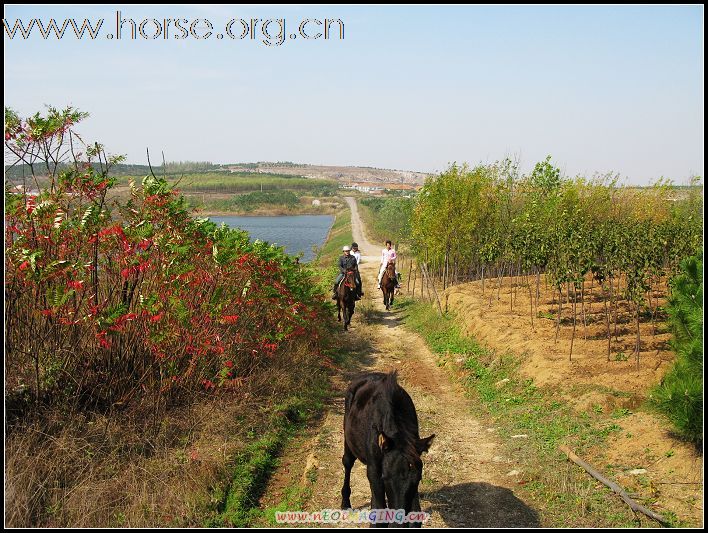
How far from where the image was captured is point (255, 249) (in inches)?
504

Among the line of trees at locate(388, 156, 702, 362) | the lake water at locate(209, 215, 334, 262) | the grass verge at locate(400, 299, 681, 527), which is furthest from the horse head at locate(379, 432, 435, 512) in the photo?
the lake water at locate(209, 215, 334, 262)

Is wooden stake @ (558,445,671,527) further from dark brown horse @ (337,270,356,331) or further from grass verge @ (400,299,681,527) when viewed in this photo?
dark brown horse @ (337,270,356,331)

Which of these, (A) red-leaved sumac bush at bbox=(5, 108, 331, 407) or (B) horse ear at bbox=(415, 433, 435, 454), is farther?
(A) red-leaved sumac bush at bbox=(5, 108, 331, 407)

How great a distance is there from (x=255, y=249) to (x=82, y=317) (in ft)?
17.3

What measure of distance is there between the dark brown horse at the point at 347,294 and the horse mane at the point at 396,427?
1099 centimetres

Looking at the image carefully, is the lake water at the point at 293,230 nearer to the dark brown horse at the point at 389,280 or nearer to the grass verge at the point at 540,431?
the dark brown horse at the point at 389,280

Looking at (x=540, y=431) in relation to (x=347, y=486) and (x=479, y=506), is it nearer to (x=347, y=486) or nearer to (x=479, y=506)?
(x=479, y=506)

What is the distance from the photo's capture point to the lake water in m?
57.2

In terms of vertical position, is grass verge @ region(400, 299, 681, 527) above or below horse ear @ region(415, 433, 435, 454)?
below

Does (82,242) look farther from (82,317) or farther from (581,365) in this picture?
(581,365)

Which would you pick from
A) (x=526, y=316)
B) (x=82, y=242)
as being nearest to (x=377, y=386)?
(x=82, y=242)

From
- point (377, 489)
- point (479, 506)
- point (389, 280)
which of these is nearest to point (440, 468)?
point (479, 506)

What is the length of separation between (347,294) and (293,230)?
214ft

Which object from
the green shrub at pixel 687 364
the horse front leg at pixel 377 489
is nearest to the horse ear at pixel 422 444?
the horse front leg at pixel 377 489
